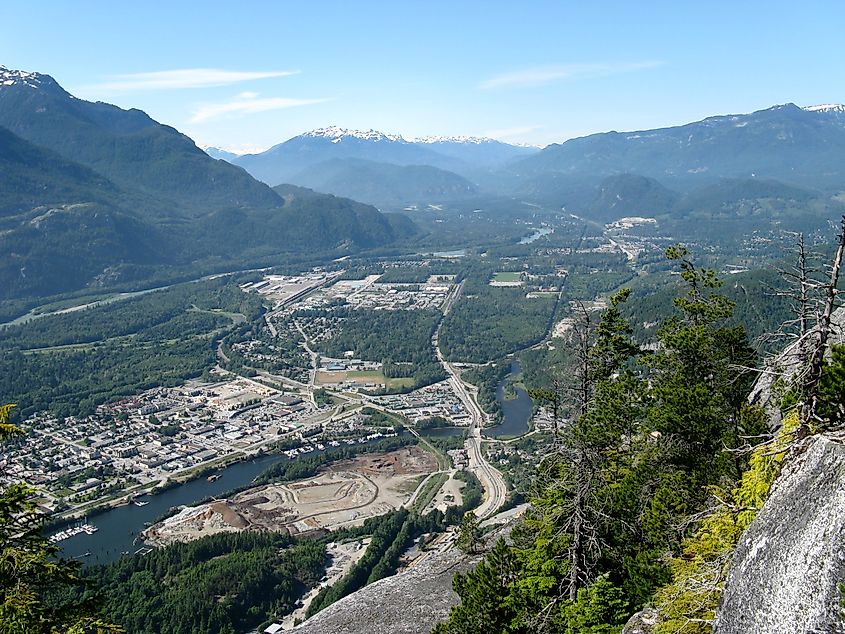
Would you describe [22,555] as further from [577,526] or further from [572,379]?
[572,379]

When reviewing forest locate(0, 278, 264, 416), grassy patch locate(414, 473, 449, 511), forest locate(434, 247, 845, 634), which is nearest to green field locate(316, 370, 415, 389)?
forest locate(0, 278, 264, 416)

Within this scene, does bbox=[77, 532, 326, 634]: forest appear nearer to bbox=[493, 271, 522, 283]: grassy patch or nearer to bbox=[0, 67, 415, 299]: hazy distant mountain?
bbox=[493, 271, 522, 283]: grassy patch

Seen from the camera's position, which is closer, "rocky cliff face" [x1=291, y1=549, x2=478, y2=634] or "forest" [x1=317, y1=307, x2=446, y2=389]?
"rocky cliff face" [x1=291, y1=549, x2=478, y2=634]

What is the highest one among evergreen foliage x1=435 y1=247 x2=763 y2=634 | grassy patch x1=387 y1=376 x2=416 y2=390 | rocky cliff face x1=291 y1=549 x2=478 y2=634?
evergreen foliage x1=435 y1=247 x2=763 y2=634

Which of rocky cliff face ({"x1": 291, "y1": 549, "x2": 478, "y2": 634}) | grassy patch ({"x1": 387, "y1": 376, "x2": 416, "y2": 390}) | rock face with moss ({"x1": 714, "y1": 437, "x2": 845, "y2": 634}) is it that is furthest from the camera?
grassy patch ({"x1": 387, "y1": 376, "x2": 416, "y2": 390})

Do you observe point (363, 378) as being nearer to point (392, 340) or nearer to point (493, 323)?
point (392, 340)

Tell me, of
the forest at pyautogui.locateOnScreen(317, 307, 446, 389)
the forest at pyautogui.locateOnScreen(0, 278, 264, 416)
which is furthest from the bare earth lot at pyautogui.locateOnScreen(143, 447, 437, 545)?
the forest at pyautogui.locateOnScreen(0, 278, 264, 416)

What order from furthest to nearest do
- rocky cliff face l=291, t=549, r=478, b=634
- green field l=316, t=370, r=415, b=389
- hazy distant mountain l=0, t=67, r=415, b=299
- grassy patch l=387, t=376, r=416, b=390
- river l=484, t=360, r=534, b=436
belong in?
hazy distant mountain l=0, t=67, r=415, b=299, green field l=316, t=370, r=415, b=389, grassy patch l=387, t=376, r=416, b=390, river l=484, t=360, r=534, b=436, rocky cliff face l=291, t=549, r=478, b=634

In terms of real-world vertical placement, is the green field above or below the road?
above
